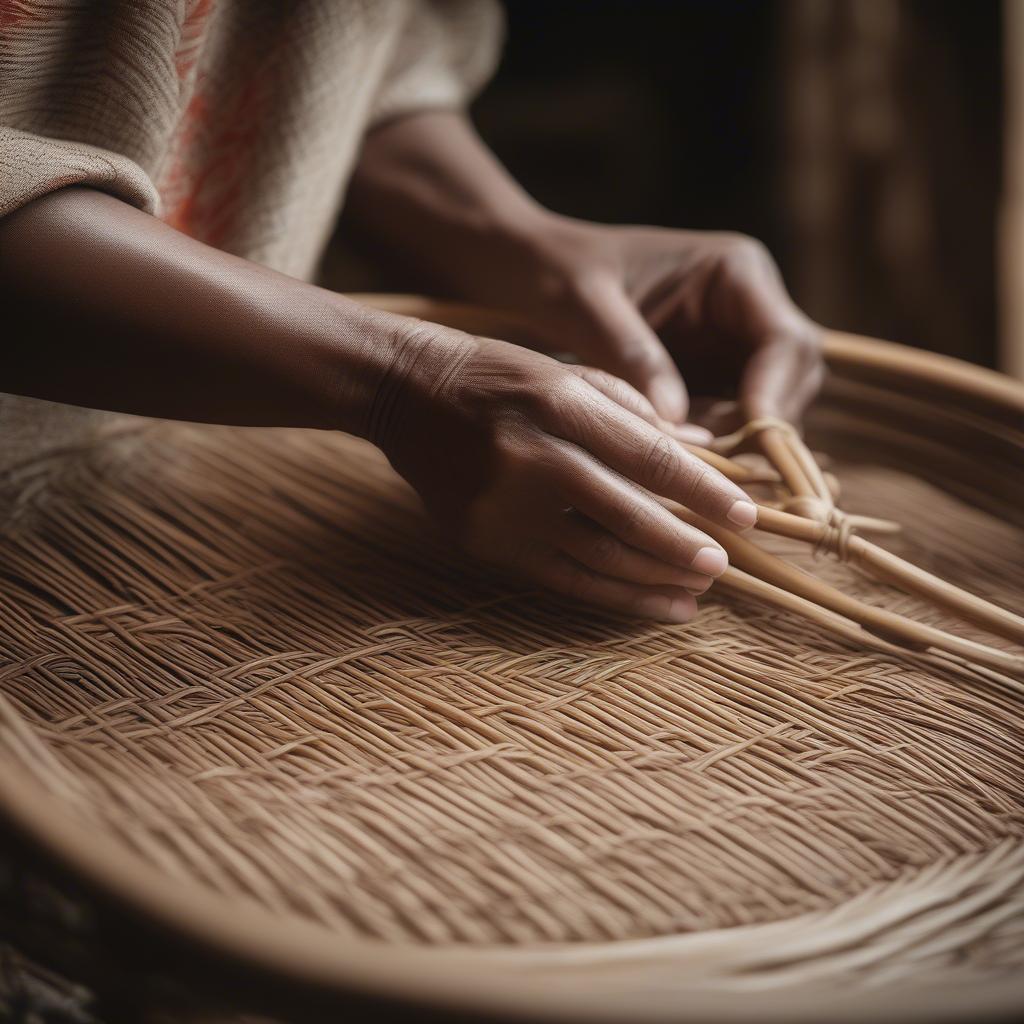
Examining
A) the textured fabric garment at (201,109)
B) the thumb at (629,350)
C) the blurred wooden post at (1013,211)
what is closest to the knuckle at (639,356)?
the thumb at (629,350)

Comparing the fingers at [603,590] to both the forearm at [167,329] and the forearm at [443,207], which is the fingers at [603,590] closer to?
the forearm at [167,329]

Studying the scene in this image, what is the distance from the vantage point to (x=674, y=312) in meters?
0.70

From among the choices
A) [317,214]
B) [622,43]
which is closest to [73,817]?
[317,214]

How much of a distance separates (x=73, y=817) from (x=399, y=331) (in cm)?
26

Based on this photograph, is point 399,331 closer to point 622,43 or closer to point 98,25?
point 98,25

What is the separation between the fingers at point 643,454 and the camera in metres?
0.46

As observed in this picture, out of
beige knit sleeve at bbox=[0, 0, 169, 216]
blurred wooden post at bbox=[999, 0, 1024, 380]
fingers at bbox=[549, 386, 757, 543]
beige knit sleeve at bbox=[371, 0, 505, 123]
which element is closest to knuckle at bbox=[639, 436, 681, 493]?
fingers at bbox=[549, 386, 757, 543]

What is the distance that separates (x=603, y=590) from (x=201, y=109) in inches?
14.3

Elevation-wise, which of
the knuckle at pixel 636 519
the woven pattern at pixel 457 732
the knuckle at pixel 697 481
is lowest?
the woven pattern at pixel 457 732

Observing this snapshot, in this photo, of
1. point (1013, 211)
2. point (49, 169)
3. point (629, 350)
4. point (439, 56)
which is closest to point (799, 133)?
point (1013, 211)

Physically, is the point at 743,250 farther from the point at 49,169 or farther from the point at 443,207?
the point at 49,169

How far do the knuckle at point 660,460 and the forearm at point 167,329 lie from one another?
0.42 feet

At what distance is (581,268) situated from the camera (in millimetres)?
689

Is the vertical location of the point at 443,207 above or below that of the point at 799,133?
below
